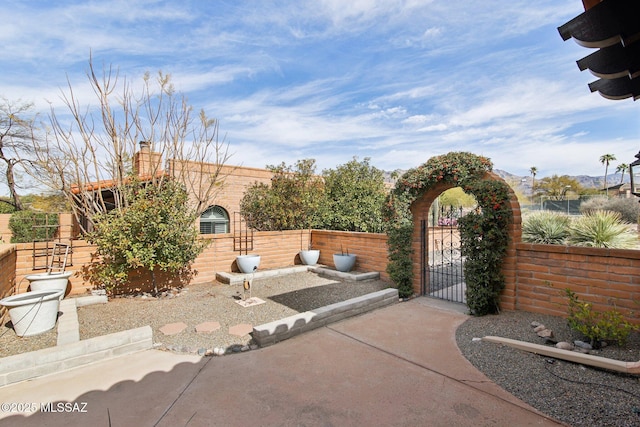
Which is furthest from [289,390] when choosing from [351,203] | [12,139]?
[12,139]

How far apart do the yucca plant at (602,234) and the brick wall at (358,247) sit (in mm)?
3905

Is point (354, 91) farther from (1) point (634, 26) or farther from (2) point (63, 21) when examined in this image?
(1) point (634, 26)

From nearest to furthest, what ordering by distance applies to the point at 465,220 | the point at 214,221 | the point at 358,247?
the point at 465,220 → the point at 358,247 → the point at 214,221

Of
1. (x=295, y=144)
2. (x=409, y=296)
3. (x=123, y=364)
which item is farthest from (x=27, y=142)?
(x=409, y=296)

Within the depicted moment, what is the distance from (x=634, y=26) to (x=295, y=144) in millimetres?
12315

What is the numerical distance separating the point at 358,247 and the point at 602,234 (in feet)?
16.3

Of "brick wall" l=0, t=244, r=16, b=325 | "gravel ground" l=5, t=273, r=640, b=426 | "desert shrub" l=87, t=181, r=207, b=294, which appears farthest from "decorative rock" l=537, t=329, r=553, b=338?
"brick wall" l=0, t=244, r=16, b=325

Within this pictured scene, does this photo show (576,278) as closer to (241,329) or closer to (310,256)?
(241,329)

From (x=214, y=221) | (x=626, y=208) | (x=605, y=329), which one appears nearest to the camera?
(x=605, y=329)

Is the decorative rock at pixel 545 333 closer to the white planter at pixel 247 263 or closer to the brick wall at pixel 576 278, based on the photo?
the brick wall at pixel 576 278

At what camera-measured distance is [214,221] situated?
1251 cm

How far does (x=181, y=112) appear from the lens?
7.42 m

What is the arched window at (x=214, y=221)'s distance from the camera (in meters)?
12.3

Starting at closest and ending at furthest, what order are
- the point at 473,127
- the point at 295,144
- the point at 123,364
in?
the point at 123,364 → the point at 295,144 → the point at 473,127
